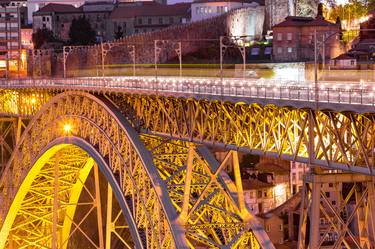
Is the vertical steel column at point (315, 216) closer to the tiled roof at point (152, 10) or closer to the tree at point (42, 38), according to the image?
the tree at point (42, 38)

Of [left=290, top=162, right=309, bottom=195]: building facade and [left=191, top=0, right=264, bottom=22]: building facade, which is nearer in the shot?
[left=290, top=162, right=309, bottom=195]: building facade

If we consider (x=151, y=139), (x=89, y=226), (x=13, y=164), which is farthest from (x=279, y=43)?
(x=151, y=139)

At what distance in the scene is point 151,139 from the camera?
127 feet

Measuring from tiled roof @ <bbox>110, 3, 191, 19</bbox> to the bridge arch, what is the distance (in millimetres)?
70926

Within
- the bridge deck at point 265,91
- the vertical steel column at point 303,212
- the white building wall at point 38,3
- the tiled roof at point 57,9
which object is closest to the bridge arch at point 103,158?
the bridge deck at point 265,91

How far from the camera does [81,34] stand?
11075 centimetres

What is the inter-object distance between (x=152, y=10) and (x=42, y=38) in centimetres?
1687

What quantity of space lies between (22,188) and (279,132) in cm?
2423

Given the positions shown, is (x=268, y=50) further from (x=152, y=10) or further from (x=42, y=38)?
(x=152, y=10)

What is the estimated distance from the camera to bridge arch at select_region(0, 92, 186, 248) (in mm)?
35312

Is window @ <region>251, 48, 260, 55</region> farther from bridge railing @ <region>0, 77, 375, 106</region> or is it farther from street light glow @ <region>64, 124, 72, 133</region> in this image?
street light glow @ <region>64, 124, 72, 133</region>

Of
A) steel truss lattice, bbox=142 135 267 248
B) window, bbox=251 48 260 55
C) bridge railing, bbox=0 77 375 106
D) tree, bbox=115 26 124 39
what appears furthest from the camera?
tree, bbox=115 26 124 39

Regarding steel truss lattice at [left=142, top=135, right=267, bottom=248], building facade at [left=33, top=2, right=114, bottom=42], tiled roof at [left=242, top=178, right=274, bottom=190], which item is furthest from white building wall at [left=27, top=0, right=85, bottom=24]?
steel truss lattice at [left=142, top=135, right=267, bottom=248]

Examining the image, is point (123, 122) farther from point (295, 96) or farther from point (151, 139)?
point (295, 96)
